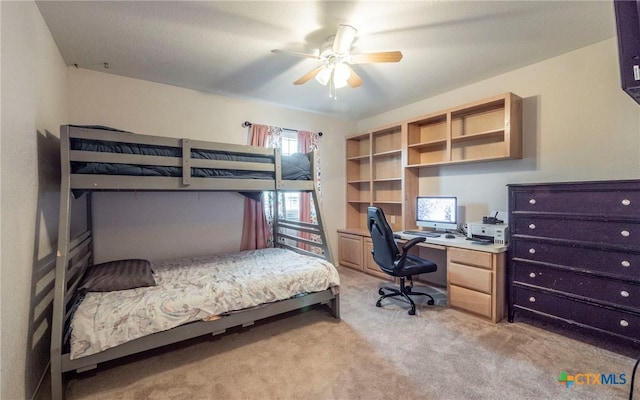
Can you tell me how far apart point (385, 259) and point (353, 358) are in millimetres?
1083

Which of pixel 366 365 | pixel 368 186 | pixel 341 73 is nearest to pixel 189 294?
pixel 366 365

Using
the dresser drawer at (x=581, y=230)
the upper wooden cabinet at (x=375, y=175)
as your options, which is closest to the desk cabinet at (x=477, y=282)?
the dresser drawer at (x=581, y=230)

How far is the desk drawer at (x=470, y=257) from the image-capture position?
259 centimetres

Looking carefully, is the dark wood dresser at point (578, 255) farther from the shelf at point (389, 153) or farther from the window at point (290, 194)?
the window at point (290, 194)

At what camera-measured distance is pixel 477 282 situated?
104 inches

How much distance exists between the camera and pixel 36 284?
5.74ft

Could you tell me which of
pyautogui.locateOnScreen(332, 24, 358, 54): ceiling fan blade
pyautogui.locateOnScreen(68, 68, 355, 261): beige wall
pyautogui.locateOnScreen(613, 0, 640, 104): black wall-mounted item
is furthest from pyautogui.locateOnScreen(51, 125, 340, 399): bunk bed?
pyautogui.locateOnScreen(613, 0, 640, 104): black wall-mounted item

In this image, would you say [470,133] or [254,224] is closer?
[470,133]

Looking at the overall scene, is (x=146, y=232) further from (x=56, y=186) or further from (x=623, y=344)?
(x=623, y=344)

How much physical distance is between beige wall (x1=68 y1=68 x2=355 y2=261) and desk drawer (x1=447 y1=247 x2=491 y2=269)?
8.36 feet

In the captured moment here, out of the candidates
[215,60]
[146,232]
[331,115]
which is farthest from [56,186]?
[331,115]

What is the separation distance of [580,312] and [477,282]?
72cm

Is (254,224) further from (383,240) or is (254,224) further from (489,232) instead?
(489,232)

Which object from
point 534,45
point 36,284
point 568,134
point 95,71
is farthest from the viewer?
point 95,71
